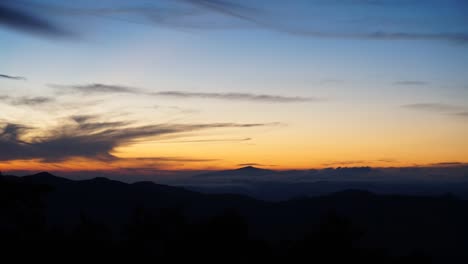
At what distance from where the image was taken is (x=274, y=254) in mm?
25734

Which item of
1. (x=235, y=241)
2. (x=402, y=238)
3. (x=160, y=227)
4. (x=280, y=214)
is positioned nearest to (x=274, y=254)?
(x=235, y=241)

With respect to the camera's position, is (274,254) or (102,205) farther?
(102,205)

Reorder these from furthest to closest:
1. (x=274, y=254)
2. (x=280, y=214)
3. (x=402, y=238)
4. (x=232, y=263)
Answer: (x=280, y=214) → (x=402, y=238) → (x=274, y=254) → (x=232, y=263)

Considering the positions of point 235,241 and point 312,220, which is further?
point 312,220

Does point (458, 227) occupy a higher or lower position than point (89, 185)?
lower

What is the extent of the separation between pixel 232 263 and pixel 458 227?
2406 inches

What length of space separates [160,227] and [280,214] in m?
56.3

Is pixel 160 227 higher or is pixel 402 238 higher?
pixel 160 227

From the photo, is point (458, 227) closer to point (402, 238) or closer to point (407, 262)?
point (402, 238)

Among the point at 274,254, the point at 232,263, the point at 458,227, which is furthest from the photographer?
the point at 458,227

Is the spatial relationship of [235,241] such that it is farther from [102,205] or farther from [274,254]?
[102,205]

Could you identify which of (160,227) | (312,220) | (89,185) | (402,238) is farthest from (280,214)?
(160,227)

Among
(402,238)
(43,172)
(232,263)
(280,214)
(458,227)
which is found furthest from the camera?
(43,172)

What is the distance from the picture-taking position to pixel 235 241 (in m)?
24.5
